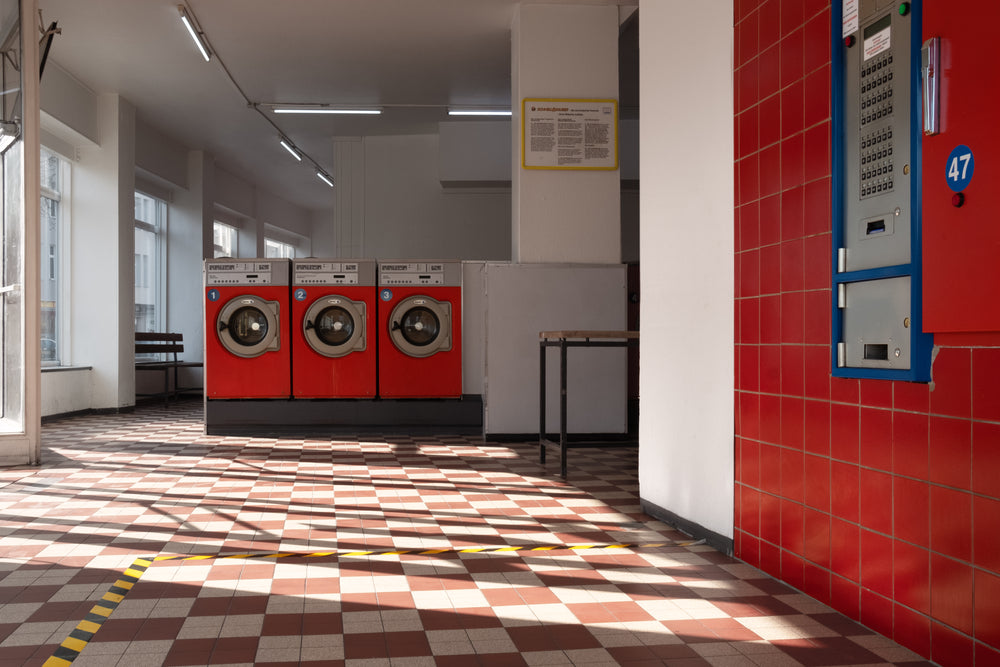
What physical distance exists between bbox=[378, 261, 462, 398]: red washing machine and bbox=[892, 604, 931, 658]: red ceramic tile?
542cm

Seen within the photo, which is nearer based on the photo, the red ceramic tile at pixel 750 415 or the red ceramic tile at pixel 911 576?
the red ceramic tile at pixel 911 576

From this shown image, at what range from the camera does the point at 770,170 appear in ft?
9.15

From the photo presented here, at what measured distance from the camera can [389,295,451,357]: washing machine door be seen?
733 cm

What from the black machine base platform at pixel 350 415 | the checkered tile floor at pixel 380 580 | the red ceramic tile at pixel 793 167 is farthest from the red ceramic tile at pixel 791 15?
the black machine base platform at pixel 350 415

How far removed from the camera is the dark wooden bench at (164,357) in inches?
411

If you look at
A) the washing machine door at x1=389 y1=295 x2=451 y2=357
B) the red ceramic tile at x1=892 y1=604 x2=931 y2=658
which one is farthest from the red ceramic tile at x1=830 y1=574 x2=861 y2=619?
the washing machine door at x1=389 y1=295 x2=451 y2=357

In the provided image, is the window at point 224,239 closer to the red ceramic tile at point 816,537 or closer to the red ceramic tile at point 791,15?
the red ceramic tile at point 791,15

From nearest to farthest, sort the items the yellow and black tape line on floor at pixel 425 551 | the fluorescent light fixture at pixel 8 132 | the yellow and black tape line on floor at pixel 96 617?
1. the yellow and black tape line on floor at pixel 96 617
2. the yellow and black tape line on floor at pixel 425 551
3. the fluorescent light fixture at pixel 8 132

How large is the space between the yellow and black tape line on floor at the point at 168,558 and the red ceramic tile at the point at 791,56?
65.9 inches

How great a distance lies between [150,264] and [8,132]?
20.6ft

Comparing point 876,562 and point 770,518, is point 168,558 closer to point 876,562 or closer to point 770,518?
point 770,518

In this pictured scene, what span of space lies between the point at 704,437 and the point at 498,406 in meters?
3.48

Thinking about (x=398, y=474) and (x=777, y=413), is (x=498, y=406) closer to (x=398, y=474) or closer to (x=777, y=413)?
(x=398, y=474)

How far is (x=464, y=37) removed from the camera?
752cm
